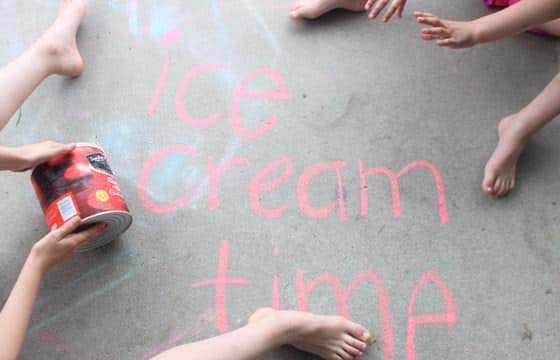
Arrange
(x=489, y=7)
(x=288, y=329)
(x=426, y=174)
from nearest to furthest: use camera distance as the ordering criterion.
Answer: (x=288, y=329)
(x=426, y=174)
(x=489, y=7)

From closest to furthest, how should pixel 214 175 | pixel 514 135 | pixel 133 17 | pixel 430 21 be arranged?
pixel 430 21, pixel 514 135, pixel 214 175, pixel 133 17

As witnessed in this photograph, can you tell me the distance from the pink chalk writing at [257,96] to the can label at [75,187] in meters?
0.30

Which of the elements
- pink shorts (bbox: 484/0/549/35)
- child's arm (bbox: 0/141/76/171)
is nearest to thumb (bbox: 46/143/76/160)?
child's arm (bbox: 0/141/76/171)

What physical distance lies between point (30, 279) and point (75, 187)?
7.4 inches

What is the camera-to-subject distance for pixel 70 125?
1.17m

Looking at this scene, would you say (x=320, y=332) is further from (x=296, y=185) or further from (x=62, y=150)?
(x=62, y=150)

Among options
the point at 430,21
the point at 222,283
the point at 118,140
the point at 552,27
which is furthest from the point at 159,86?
the point at 552,27

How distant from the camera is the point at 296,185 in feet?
3.49

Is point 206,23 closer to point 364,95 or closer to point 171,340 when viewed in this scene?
point 364,95

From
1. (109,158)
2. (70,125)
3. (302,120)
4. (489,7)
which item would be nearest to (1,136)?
(70,125)

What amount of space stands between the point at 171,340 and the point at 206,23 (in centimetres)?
71

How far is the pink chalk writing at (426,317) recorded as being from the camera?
0.94 metres

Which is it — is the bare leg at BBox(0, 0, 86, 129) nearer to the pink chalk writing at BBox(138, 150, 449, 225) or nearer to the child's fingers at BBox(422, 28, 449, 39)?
the pink chalk writing at BBox(138, 150, 449, 225)

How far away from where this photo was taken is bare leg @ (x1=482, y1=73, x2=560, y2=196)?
0.96 metres
